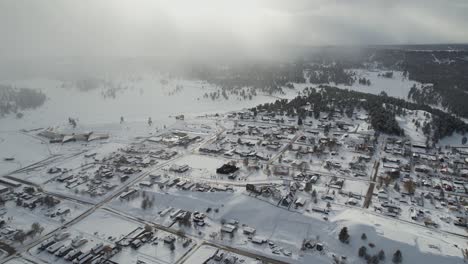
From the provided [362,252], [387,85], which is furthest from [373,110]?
[387,85]

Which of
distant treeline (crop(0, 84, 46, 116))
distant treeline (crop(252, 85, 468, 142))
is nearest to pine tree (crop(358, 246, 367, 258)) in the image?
distant treeline (crop(252, 85, 468, 142))

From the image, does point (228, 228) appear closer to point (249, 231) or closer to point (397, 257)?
point (249, 231)

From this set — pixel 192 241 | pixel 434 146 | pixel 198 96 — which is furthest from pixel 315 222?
pixel 198 96

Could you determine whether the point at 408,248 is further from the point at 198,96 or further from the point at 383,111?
the point at 198,96

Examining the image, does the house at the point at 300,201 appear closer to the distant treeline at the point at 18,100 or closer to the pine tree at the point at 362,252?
the pine tree at the point at 362,252

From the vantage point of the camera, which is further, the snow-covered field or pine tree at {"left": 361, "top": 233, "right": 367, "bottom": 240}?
the snow-covered field

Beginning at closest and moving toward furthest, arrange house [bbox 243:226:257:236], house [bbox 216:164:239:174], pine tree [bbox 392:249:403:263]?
pine tree [bbox 392:249:403:263], house [bbox 243:226:257:236], house [bbox 216:164:239:174]

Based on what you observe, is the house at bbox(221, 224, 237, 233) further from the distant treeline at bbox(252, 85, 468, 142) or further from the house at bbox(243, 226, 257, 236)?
the distant treeline at bbox(252, 85, 468, 142)

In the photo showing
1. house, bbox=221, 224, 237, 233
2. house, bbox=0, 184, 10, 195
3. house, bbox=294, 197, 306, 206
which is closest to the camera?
house, bbox=221, 224, 237, 233

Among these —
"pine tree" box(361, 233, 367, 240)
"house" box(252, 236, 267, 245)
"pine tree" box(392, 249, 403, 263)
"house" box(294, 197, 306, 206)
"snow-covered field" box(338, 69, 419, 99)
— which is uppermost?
"snow-covered field" box(338, 69, 419, 99)
